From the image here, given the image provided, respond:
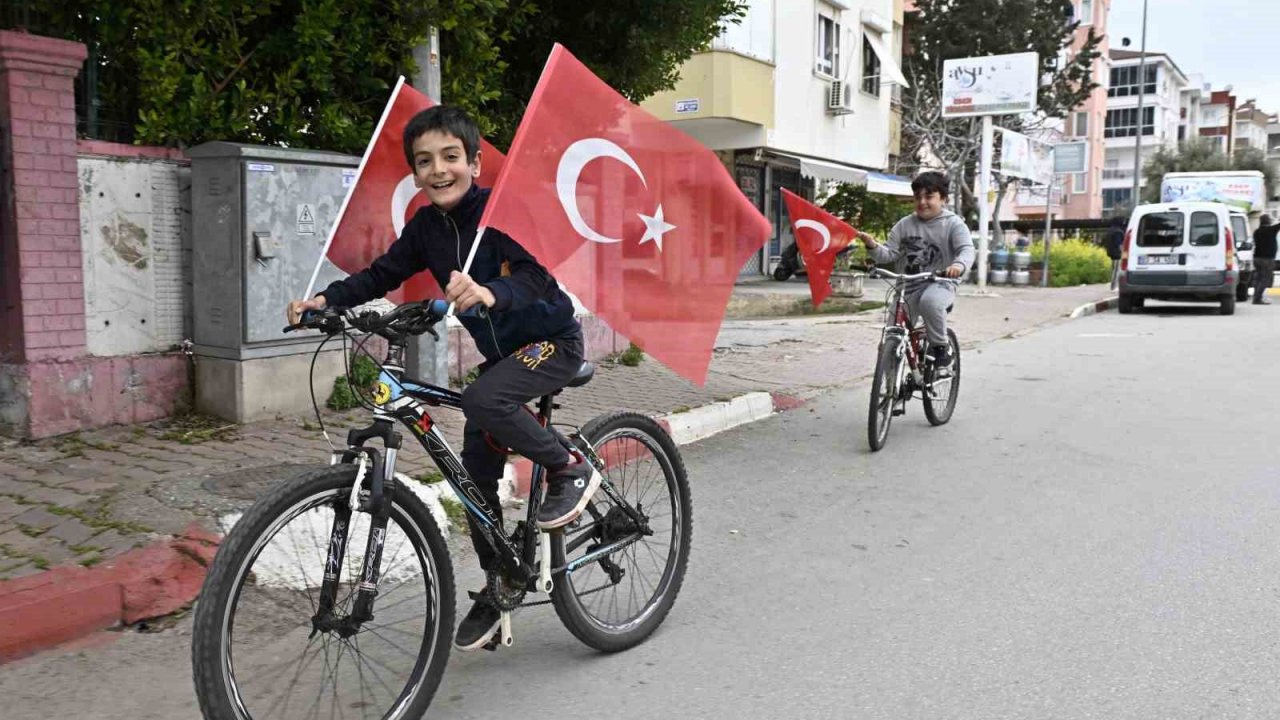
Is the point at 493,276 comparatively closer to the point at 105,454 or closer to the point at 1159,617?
the point at 1159,617

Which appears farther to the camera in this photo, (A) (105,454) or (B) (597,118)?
(A) (105,454)

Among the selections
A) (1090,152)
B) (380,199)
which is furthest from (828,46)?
(1090,152)

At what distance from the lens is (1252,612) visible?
4008mm

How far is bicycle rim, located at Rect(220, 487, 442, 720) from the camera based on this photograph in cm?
276

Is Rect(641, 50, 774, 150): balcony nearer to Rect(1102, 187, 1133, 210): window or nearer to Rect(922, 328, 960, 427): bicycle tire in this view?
Rect(922, 328, 960, 427): bicycle tire

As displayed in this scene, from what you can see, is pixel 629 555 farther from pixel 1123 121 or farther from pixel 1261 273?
pixel 1123 121

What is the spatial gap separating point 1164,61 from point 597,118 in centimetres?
8493

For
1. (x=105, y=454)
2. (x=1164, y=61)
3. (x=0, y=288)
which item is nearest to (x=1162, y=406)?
(x=105, y=454)

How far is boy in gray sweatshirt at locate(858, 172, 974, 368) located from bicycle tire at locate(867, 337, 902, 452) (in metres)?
0.62

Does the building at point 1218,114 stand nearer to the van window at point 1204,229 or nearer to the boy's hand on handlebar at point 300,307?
the van window at point 1204,229

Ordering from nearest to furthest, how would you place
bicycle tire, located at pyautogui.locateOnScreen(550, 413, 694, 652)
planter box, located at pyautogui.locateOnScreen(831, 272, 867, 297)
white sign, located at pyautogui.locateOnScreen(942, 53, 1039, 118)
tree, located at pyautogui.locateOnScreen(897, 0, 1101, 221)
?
bicycle tire, located at pyautogui.locateOnScreen(550, 413, 694, 652)
planter box, located at pyautogui.locateOnScreen(831, 272, 867, 297)
white sign, located at pyautogui.locateOnScreen(942, 53, 1039, 118)
tree, located at pyautogui.locateOnScreen(897, 0, 1101, 221)

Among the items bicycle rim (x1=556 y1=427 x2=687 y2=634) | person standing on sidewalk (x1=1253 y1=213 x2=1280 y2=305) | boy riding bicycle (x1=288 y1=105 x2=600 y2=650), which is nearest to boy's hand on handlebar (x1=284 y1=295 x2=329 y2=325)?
boy riding bicycle (x1=288 y1=105 x2=600 y2=650)

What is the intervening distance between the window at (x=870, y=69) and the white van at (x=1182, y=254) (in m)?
8.81

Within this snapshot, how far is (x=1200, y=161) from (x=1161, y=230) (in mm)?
46708
